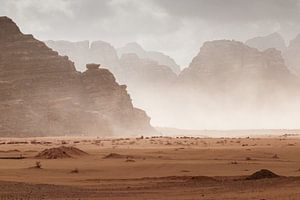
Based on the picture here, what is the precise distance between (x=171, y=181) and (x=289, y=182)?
4.99 metres

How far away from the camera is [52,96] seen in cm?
13062

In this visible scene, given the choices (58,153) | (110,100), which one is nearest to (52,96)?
(110,100)

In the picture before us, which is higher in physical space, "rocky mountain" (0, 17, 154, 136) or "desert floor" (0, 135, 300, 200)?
"rocky mountain" (0, 17, 154, 136)

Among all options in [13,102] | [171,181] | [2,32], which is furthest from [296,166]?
[2,32]

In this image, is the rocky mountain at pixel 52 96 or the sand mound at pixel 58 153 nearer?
the sand mound at pixel 58 153

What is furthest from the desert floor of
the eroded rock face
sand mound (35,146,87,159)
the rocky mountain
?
the eroded rock face

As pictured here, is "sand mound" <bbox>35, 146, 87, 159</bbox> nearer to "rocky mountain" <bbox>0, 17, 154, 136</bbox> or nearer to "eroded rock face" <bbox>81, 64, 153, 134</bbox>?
"rocky mountain" <bbox>0, 17, 154, 136</bbox>

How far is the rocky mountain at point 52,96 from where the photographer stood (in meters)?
119

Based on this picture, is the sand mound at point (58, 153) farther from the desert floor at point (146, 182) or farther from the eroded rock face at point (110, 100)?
the eroded rock face at point (110, 100)

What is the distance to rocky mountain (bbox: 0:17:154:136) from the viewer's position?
11875cm

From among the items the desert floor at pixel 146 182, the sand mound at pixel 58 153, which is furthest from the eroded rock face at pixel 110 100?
the desert floor at pixel 146 182

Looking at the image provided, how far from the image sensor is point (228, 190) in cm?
1628

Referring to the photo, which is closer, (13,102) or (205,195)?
(205,195)

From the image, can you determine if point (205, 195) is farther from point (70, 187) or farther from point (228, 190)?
point (70, 187)
